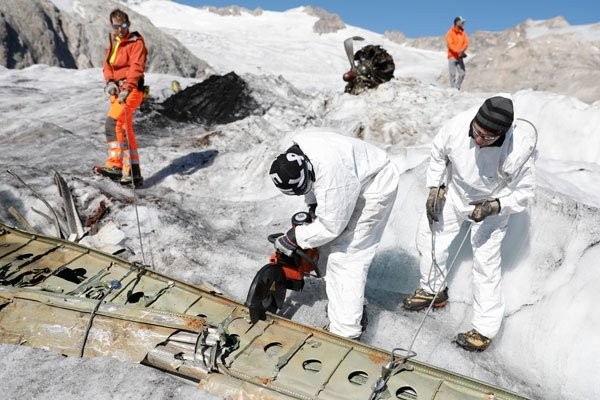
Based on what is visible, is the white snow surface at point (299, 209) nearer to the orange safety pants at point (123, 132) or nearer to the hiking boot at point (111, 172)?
the hiking boot at point (111, 172)

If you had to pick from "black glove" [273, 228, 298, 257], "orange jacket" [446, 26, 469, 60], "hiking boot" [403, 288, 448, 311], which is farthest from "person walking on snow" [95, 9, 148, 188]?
"orange jacket" [446, 26, 469, 60]

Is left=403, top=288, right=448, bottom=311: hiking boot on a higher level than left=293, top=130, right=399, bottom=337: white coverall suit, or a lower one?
lower

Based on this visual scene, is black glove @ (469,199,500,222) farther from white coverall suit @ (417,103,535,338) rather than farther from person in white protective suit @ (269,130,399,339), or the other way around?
person in white protective suit @ (269,130,399,339)

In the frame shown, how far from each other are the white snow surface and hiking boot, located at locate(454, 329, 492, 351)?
0.21ft

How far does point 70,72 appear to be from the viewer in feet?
36.4

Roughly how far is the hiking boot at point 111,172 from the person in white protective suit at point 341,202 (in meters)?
3.10

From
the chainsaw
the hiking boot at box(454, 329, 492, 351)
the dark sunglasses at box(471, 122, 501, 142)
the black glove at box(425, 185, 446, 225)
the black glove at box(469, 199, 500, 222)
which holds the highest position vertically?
the dark sunglasses at box(471, 122, 501, 142)

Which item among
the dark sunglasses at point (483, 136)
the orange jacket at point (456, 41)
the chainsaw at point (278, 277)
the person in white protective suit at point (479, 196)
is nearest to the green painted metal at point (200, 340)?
the chainsaw at point (278, 277)

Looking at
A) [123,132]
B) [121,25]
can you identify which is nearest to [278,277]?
[123,132]

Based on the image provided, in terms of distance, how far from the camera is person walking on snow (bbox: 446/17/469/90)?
10906 mm

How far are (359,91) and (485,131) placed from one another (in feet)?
21.5

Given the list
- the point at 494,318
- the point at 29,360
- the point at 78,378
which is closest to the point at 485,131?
the point at 494,318

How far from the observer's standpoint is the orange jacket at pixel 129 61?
5277 millimetres

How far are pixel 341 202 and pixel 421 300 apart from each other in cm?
142
